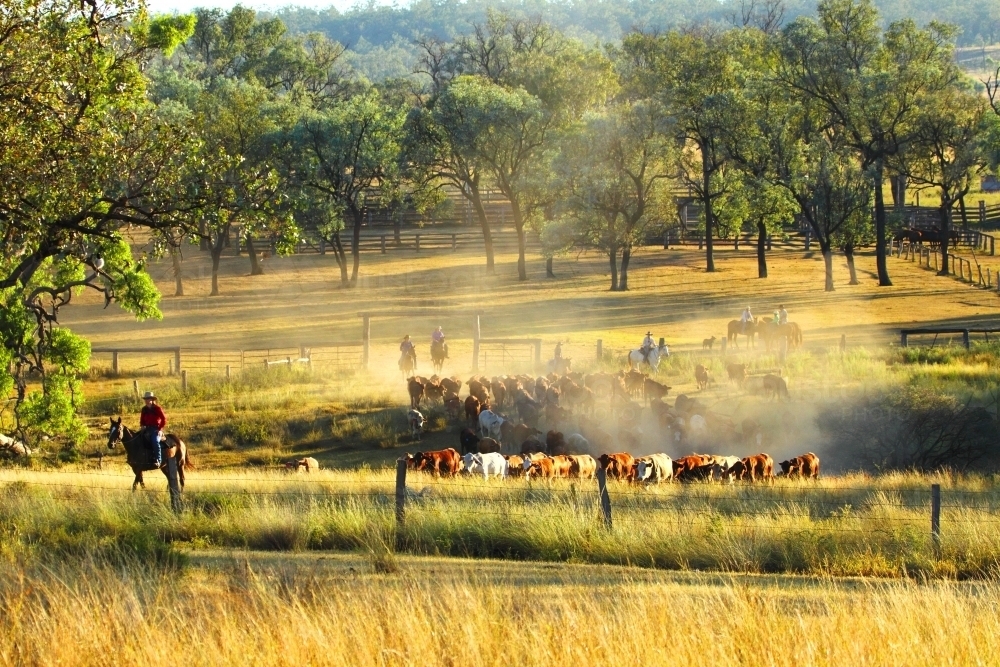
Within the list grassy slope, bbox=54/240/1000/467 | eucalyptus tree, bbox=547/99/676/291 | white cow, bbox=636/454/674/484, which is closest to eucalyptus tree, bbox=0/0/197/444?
white cow, bbox=636/454/674/484

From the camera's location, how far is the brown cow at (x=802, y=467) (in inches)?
821

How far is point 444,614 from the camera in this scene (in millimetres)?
7969

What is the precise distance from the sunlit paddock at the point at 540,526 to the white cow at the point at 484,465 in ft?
15.3

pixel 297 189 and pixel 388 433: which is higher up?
pixel 297 189

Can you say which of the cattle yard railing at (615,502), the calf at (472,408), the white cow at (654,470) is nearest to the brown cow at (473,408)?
the calf at (472,408)

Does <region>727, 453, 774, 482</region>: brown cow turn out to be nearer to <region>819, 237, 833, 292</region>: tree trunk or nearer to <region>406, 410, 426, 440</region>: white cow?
<region>406, 410, 426, 440</region>: white cow

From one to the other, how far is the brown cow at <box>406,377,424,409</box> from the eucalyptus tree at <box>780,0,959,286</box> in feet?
114

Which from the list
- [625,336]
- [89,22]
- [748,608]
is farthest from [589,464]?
[625,336]

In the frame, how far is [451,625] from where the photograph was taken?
7.74 meters

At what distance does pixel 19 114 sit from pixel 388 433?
15101 mm

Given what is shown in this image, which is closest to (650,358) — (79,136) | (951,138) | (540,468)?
(540,468)

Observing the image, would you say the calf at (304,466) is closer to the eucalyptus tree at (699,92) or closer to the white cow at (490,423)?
the white cow at (490,423)

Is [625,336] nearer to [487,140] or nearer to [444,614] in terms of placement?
[487,140]

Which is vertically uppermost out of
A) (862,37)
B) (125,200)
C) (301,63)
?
(301,63)
